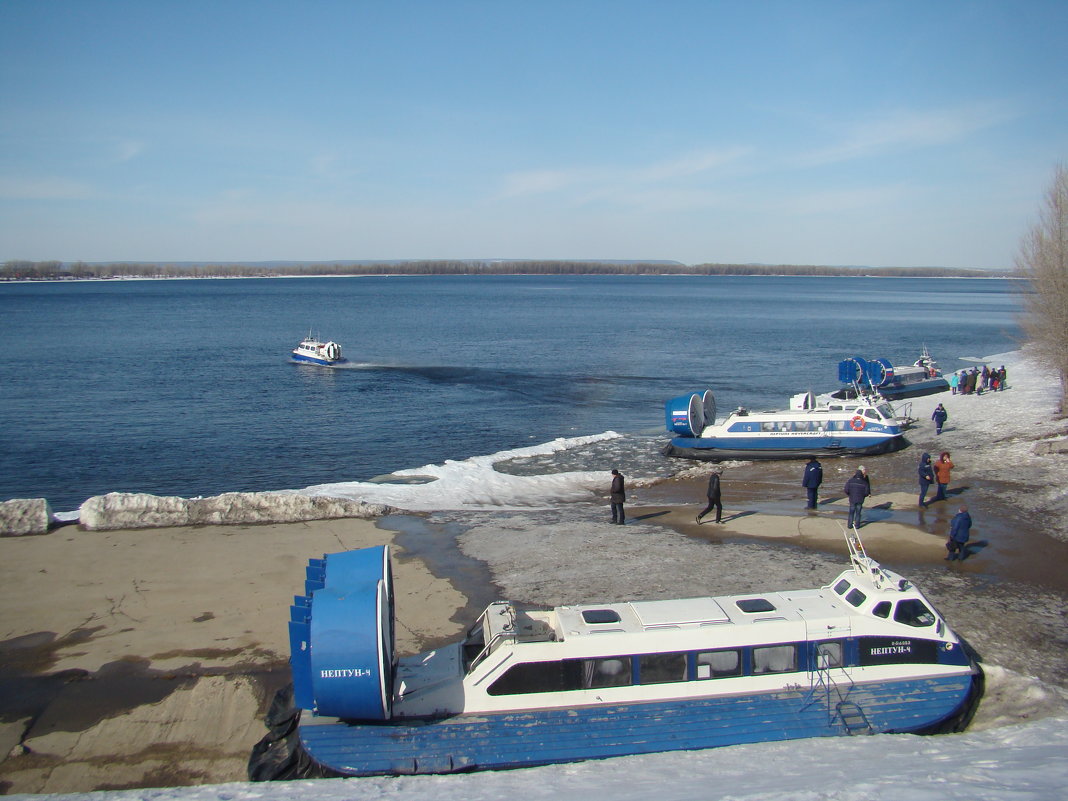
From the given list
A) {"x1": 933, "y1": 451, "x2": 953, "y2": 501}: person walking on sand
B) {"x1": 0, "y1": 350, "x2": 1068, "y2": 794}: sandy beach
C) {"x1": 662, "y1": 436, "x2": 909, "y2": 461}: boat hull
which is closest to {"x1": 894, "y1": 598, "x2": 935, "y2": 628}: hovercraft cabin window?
{"x1": 0, "y1": 350, "x2": 1068, "y2": 794}: sandy beach

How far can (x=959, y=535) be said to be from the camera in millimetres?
15594

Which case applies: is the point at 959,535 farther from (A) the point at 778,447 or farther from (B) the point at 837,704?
(A) the point at 778,447

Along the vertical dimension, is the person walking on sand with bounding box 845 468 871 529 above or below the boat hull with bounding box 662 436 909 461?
above

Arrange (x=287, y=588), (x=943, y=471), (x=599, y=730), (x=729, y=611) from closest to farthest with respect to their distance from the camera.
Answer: (x=599, y=730)
(x=729, y=611)
(x=287, y=588)
(x=943, y=471)

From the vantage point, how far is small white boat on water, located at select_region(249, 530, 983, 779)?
29.0ft

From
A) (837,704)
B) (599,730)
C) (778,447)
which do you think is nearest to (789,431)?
(778,447)

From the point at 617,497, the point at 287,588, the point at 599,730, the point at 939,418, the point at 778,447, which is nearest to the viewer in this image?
the point at 599,730

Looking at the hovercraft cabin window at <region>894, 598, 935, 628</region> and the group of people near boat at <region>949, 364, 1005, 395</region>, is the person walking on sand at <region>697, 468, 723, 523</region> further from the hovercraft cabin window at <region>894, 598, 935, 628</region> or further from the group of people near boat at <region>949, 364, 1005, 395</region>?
the group of people near boat at <region>949, 364, 1005, 395</region>

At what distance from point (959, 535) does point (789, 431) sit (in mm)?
13472

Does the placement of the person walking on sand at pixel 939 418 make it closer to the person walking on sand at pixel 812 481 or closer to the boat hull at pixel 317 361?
the person walking on sand at pixel 812 481

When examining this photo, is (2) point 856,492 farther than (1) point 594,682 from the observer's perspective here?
Yes

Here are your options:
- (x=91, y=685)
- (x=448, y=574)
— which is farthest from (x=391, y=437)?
(x=91, y=685)

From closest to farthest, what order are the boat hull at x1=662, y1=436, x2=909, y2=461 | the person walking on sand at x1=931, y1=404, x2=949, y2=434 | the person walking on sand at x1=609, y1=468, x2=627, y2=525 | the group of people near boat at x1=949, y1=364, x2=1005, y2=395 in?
the person walking on sand at x1=609, y1=468, x2=627, y2=525, the boat hull at x1=662, y1=436, x2=909, y2=461, the person walking on sand at x1=931, y1=404, x2=949, y2=434, the group of people near boat at x1=949, y1=364, x2=1005, y2=395

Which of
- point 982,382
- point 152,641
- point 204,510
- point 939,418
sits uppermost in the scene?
point 982,382
